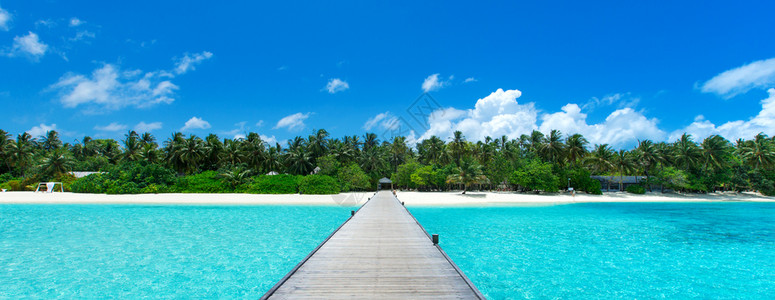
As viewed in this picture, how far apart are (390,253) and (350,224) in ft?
17.7

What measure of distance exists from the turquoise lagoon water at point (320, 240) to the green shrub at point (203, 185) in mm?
20366

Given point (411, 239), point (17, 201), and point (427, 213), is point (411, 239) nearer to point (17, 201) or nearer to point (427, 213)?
point (427, 213)

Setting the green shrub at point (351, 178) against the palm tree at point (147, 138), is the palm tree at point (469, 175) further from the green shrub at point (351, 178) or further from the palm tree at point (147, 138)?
the palm tree at point (147, 138)

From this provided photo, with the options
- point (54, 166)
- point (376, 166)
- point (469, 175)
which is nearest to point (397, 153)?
point (376, 166)

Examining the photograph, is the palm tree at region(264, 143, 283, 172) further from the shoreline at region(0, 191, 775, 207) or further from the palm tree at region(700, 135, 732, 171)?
the palm tree at region(700, 135, 732, 171)

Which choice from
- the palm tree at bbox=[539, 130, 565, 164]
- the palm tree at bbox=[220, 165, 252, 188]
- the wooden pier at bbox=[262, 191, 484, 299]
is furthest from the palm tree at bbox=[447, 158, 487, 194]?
the wooden pier at bbox=[262, 191, 484, 299]

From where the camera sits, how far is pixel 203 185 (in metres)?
41.8

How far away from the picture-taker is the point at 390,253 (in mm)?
9211

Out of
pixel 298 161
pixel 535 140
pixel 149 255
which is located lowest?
pixel 149 255

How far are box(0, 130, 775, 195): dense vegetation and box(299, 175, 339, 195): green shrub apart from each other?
13cm

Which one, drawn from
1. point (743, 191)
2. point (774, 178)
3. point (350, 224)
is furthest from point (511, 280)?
point (743, 191)

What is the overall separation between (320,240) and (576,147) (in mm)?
43376

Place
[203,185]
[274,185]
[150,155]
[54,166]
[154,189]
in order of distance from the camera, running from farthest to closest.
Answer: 1. [150,155]
2. [54,166]
3. [203,185]
4. [274,185]
5. [154,189]

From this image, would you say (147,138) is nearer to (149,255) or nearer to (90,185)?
(90,185)
